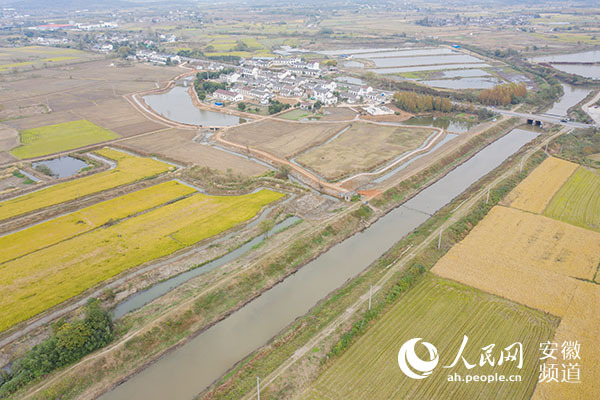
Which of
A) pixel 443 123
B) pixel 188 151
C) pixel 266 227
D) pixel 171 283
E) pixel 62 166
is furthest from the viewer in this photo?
pixel 443 123

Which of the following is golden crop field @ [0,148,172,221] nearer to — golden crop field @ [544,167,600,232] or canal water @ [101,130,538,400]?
canal water @ [101,130,538,400]

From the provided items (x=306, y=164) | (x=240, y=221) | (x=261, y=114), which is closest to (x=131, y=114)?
(x=261, y=114)

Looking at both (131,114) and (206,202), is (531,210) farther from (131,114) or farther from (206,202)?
(131,114)

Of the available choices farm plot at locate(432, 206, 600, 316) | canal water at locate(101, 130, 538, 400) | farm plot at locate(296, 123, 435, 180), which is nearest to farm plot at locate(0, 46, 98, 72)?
farm plot at locate(296, 123, 435, 180)

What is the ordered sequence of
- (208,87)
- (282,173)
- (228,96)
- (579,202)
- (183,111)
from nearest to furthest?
1. (579,202)
2. (282,173)
3. (183,111)
4. (228,96)
5. (208,87)

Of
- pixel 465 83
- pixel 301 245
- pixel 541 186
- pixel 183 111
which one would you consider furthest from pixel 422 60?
pixel 301 245

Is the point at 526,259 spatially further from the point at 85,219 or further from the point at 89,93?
the point at 89,93

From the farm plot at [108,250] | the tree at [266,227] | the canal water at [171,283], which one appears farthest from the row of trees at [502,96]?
the canal water at [171,283]
